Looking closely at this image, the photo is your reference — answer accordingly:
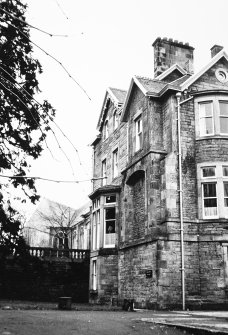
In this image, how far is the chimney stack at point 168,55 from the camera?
25.3 meters

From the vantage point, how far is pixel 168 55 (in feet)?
83.7

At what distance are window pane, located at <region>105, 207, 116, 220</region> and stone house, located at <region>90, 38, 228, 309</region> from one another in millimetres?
57

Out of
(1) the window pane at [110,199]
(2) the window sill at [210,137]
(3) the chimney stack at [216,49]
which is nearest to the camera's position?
(2) the window sill at [210,137]

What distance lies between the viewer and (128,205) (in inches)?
882

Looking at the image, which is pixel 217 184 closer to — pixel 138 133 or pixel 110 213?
pixel 138 133

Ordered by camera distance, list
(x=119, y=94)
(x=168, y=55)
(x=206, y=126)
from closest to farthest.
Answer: (x=206, y=126) < (x=168, y=55) < (x=119, y=94)

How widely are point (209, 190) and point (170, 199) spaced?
184cm

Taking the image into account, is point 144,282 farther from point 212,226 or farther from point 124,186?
point 124,186

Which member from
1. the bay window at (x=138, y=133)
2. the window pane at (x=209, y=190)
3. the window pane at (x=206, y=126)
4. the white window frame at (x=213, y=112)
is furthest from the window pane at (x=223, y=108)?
the bay window at (x=138, y=133)

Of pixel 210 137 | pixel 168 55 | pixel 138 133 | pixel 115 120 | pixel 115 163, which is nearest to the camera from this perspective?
pixel 210 137

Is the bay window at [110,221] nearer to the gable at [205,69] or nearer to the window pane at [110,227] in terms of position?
the window pane at [110,227]

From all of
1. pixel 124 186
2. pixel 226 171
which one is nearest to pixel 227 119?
pixel 226 171

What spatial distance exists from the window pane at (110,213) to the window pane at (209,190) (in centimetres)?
691

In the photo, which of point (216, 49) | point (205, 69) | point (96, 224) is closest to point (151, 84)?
point (205, 69)
